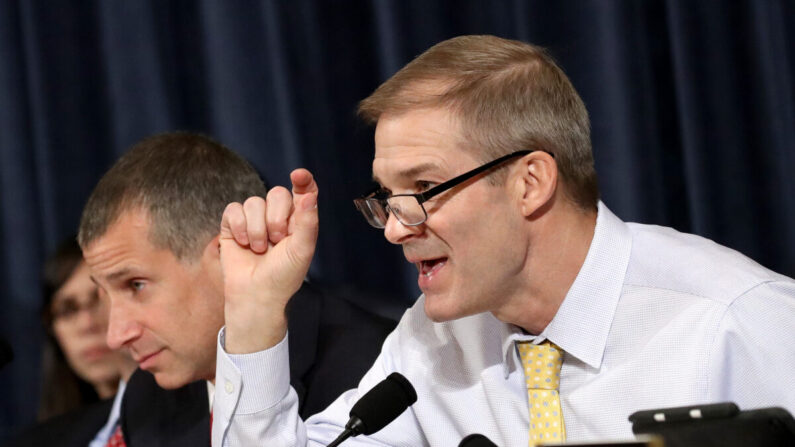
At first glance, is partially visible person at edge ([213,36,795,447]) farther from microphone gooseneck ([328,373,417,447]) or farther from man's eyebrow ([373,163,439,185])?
microphone gooseneck ([328,373,417,447])

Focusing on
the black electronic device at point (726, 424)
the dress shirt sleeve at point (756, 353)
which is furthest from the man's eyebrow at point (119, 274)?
the black electronic device at point (726, 424)

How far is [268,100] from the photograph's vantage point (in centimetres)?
304

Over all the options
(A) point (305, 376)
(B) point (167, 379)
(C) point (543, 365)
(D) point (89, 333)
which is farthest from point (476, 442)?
(D) point (89, 333)

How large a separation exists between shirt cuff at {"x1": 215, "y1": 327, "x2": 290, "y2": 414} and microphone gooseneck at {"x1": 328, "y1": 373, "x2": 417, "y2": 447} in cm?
25

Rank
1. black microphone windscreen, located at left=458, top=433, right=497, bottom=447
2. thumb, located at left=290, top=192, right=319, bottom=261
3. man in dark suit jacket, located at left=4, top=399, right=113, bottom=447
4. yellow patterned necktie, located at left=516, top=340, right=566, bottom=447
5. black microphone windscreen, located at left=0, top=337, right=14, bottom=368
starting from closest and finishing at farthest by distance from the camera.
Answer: black microphone windscreen, located at left=458, top=433, right=497, bottom=447 < yellow patterned necktie, located at left=516, top=340, right=566, bottom=447 < thumb, located at left=290, top=192, right=319, bottom=261 < black microphone windscreen, located at left=0, top=337, right=14, bottom=368 < man in dark suit jacket, located at left=4, top=399, right=113, bottom=447

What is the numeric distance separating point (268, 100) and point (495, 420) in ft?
5.22

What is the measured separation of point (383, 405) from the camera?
1.57 m

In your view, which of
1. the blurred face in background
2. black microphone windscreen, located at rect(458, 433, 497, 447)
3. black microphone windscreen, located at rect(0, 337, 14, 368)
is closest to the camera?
black microphone windscreen, located at rect(458, 433, 497, 447)

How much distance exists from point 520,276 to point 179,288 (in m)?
0.96

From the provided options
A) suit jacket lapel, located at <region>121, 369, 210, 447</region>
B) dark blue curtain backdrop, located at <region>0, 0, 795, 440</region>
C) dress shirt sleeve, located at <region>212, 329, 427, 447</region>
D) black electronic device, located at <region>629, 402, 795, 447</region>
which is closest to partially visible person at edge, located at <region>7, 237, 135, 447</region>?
dark blue curtain backdrop, located at <region>0, 0, 795, 440</region>

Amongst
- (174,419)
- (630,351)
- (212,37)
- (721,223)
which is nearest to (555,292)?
(630,351)

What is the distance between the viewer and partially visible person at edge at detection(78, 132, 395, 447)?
2287 millimetres

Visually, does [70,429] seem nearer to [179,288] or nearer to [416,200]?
[179,288]

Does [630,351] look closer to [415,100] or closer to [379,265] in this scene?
[415,100]
